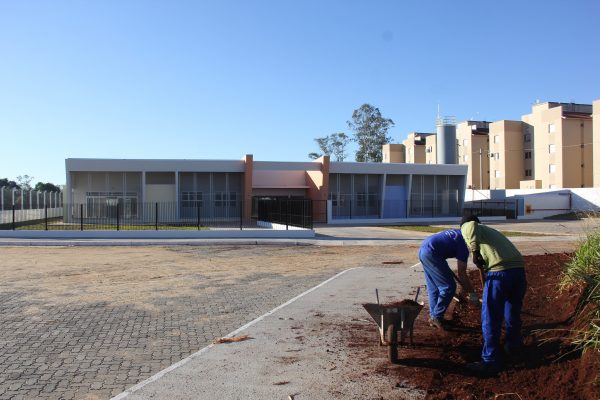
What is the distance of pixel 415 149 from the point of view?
303ft

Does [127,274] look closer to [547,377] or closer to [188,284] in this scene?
[188,284]

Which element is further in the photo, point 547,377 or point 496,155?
point 496,155

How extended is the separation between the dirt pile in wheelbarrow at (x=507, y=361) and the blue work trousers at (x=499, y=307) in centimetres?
20

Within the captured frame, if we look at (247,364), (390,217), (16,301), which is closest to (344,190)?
(390,217)

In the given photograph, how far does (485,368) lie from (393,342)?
89 centimetres

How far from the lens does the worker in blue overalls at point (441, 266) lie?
6.38 m

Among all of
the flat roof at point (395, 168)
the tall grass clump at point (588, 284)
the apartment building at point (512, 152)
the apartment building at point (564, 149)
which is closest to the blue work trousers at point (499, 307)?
→ the tall grass clump at point (588, 284)

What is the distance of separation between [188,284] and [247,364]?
624 centimetres

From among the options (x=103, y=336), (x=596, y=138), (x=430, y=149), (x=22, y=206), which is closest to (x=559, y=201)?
(x=596, y=138)

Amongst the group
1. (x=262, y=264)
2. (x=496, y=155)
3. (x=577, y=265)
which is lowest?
(x=262, y=264)

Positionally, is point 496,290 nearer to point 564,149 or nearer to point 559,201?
point 559,201

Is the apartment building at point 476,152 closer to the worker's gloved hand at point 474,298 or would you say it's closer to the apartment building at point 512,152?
the apartment building at point 512,152

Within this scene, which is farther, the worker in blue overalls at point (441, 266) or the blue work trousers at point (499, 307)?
the worker in blue overalls at point (441, 266)

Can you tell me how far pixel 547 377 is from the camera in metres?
4.53
